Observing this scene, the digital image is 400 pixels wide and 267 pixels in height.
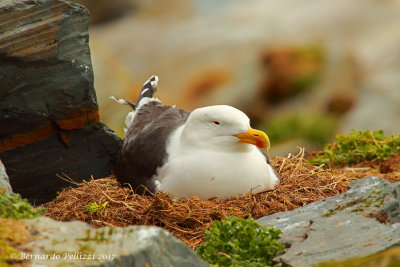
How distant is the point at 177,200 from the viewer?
5344 millimetres

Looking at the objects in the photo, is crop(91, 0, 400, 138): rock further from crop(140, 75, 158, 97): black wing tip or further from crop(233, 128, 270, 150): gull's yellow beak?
crop(233, 128, 270, 150): gull's yellow beak

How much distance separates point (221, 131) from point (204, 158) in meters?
0.31

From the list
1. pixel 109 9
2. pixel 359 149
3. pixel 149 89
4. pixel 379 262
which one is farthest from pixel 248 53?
pixel 379 262

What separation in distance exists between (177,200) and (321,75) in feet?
43.2

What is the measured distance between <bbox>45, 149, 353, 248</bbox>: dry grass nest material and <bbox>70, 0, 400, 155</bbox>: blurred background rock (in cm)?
678

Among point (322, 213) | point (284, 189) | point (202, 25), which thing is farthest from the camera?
point (202, 25)

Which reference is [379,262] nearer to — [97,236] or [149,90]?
[97,236]

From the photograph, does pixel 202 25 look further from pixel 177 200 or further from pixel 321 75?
pixel 177 200

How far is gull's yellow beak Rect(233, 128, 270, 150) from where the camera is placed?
17.8 feet

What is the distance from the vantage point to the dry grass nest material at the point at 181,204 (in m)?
5.08

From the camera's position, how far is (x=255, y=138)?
5.47m

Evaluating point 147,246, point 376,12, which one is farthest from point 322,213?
point 376,12

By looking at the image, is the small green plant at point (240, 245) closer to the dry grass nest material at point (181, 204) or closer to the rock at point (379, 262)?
the dry grass nest material at point (181, 204)

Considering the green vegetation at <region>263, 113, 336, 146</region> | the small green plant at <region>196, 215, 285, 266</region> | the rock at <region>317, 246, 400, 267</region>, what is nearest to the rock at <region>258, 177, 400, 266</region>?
the small green plant at <region>196, 215, 285, 266</region>
